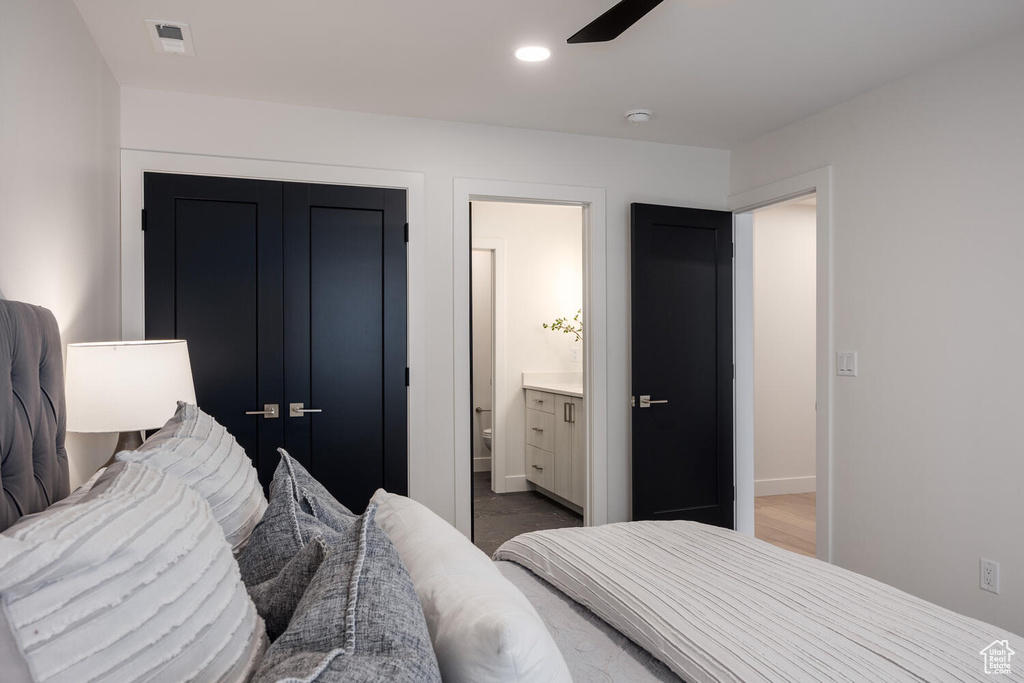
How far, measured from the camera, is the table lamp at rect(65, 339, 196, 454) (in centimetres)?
211

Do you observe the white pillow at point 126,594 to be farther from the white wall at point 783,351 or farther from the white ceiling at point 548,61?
the white wall at point 783,351

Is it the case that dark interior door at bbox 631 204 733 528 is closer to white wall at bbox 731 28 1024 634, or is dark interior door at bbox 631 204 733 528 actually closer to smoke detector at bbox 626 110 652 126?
smoke detector at bbox 626 110 652 126

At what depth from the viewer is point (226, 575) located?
0.82 meters

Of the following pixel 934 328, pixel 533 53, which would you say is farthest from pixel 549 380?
pixel 533 53

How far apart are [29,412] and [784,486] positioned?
541 cm

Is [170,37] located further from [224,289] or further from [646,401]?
[646,401]

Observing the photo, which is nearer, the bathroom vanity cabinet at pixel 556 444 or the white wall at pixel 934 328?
the white wall at pixel 934 328

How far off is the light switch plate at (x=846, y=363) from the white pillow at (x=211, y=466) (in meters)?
2.87

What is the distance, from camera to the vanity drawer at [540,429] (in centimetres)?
513

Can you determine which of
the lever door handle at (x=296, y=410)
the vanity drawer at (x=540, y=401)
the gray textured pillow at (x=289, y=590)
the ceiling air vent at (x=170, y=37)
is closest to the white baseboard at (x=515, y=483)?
the vanity drawer at (x=540, y=401)

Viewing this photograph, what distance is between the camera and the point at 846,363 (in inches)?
132

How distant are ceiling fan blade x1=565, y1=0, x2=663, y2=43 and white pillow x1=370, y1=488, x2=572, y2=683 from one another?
1525mm

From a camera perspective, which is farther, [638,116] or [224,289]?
[638,116]

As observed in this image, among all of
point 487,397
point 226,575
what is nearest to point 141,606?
point 226,575
